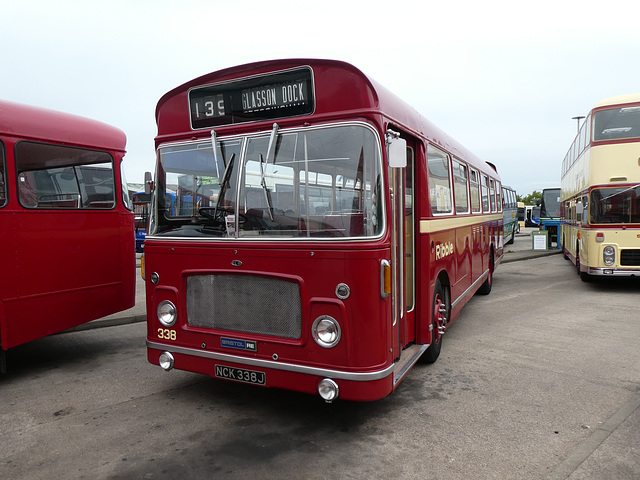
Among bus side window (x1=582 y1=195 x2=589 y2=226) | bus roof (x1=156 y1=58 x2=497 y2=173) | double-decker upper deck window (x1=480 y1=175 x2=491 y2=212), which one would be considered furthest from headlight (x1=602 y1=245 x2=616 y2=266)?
bus roof (x1=156 y1=58 x2=497 y2=173)

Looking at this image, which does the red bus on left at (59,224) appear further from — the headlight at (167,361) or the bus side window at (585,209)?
the bus side window at (585,209)

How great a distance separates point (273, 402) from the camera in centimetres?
467

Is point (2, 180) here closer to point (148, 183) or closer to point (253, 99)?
point (148, 183)

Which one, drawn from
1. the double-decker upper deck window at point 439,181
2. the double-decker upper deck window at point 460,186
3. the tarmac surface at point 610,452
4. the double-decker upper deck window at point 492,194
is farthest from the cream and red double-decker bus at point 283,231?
the double-decker upper deck window at point 492,194

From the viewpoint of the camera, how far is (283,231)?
13.0 feet

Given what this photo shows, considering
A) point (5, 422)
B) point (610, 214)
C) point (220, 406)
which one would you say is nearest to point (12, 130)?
point (5, 422)

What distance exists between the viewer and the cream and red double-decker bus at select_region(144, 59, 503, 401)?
3.77 m

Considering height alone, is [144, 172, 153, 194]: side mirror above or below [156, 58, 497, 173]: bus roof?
below

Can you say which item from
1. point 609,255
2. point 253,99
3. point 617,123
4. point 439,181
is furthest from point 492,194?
point 253,99

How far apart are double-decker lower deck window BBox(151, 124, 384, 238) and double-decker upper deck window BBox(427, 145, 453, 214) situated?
5.83 ft

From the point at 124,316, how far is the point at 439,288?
5.42 meters

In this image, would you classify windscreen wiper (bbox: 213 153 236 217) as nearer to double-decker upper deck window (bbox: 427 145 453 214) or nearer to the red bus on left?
double-decker upper deck window (bbox: 427 145 453 214)

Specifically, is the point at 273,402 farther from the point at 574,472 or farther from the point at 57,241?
the point at 57,241

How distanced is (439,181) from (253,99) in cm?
275
